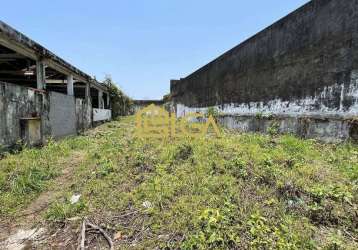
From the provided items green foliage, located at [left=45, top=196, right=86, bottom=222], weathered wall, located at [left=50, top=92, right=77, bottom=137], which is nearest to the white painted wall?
green foliage, located at [left=45, top=196, right=86, bottom=222]

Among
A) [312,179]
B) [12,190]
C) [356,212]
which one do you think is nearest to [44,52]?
[12,190]

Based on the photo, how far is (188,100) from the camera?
14.1m

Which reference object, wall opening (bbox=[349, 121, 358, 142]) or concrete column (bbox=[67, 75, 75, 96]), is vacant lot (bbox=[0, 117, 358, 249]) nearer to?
wall opening (bbox=[349, 121, 358, 142])

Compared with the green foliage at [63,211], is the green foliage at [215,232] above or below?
above

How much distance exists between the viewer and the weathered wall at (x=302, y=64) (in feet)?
13.9

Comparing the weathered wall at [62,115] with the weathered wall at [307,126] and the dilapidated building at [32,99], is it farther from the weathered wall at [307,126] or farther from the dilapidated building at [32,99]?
the weathered wall at [307,126]

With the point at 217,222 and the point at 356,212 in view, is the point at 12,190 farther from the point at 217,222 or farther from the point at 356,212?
the point at 356,212

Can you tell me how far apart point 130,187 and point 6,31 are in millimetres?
3577

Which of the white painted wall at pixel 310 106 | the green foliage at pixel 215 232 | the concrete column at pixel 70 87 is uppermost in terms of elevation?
the concrete column at pixel 70 87

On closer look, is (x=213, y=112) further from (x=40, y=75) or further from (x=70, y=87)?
(x=40, y=75)

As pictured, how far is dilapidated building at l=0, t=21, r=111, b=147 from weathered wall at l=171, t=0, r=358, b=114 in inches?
218

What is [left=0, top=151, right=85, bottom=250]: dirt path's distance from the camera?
7.22ft

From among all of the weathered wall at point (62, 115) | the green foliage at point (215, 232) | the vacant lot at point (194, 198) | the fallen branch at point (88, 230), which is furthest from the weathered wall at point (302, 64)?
the weathered wall at point (62, 115)

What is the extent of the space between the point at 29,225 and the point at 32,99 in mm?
3795
